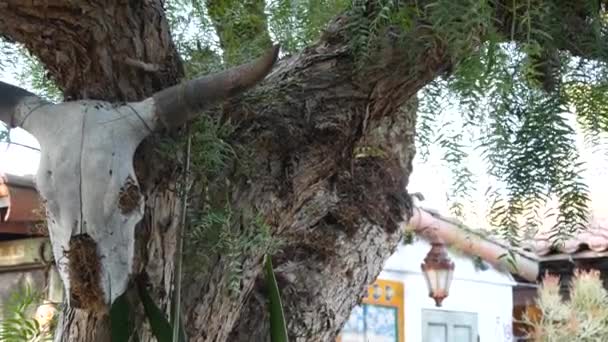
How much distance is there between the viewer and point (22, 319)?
103 cm

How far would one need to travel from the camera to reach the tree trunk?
997 millimetres

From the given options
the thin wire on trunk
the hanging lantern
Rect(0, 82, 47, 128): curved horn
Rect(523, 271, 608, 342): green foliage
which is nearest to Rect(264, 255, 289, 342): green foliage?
the thin wire on trunk

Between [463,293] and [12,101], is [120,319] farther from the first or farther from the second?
[463,293]

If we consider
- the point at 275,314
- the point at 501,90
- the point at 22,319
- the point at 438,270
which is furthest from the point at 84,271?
the point at 438,270

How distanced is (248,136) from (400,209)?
57 centimetres

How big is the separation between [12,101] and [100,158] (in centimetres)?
14

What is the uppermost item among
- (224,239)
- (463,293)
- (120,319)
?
(463,293)

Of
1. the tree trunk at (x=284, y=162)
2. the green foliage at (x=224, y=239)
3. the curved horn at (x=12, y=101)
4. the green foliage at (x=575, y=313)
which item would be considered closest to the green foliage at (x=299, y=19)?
the tree trunk at (x=284, y=162)

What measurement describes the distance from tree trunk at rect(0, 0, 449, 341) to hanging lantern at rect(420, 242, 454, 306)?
200 centimetres

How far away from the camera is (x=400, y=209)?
66.7 inches

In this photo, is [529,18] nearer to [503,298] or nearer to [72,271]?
[72,271]

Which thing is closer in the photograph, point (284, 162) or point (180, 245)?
point (180, 245)

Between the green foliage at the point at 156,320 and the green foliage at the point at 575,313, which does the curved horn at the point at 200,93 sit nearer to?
the green foliage at the point at 156,320

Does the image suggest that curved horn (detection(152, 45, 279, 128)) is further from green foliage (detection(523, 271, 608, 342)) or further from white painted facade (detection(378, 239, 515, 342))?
green foliage (detection(523, 271, 608, 342))
